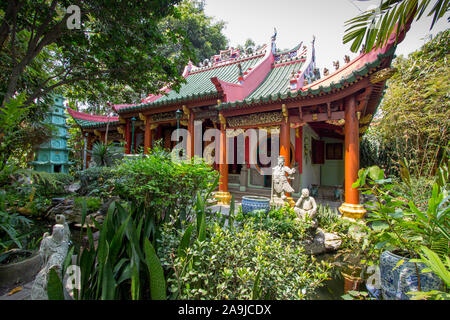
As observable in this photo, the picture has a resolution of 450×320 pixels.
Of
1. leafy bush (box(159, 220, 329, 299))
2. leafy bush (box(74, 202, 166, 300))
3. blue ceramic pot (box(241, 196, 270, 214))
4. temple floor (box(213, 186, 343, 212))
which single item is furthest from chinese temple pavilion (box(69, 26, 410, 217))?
leafy bush (box(159, 220, 329, 299))

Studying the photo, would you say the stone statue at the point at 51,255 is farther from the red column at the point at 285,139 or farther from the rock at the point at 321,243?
the red column at the point at 285,139

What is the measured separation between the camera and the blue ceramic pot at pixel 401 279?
1688mm

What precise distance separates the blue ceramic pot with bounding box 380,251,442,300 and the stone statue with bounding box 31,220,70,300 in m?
2.83

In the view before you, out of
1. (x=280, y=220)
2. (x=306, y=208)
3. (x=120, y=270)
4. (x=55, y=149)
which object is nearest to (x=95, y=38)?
(x=120, y=270)

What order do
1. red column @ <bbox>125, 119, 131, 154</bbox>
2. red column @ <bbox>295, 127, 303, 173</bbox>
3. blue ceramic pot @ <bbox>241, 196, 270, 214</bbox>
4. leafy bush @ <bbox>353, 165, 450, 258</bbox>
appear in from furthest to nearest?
red column @ <bbox>125, 119, 131, 154</bbox>, red column @ <bbox>295, 127, 303, 173</bbox>, blue ceramic pot @ <bbox>241, 196, 270, 214</bbox>, leafy bush @ <bbox>353, 165, 450, 258</bbox>

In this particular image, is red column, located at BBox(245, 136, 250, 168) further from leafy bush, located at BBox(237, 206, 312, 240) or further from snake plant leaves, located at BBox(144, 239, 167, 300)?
snake plant leaves, located at BBox(144, 239, 167, 300)

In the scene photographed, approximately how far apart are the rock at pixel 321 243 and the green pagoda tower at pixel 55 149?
10.2m

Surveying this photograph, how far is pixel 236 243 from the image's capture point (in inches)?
72.2

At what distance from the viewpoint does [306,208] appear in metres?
4.48

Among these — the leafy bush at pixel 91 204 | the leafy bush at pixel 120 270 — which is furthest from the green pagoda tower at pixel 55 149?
the leafy bush at pixel 120 270

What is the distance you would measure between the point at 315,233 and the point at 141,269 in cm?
369

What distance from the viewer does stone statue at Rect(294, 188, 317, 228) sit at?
171 inches

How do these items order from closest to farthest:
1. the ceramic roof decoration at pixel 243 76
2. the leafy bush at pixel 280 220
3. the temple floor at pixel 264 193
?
the leafy bush at pixel 280 220 < the ceramic roof decoration at pixel 243 76 < the temple floor at pixel 264 193
